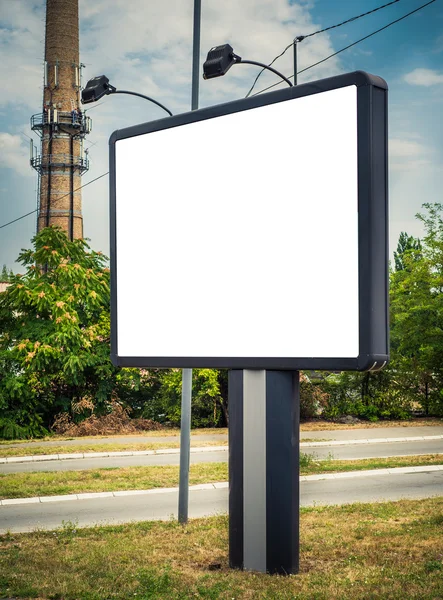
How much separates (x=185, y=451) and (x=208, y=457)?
6.51 metres

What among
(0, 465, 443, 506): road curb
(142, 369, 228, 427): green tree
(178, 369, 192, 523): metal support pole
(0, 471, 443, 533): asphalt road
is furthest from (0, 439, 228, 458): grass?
(178, 369, 192, 523): metal support pole

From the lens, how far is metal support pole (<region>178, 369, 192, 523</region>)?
9.30 metres

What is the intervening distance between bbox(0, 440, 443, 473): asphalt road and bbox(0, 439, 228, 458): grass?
77cm

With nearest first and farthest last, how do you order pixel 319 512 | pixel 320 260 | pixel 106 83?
pixel 320 260 → pixel 319 512 → pixel 106 83

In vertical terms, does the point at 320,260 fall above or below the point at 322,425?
above

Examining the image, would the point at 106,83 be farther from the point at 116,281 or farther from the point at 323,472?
the point at 323,472

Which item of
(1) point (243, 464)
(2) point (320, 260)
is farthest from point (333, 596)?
(2) point (320, 260)

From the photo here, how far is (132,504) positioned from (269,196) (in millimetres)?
6034

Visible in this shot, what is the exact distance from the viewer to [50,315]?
21062 mm

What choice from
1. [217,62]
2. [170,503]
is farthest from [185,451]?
[217,62]

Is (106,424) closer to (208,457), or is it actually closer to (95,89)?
(208,457)

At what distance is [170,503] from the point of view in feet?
36.1

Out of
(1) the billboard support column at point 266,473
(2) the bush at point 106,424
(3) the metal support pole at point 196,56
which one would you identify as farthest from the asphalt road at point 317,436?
(1) the billboard support column at point 266,473

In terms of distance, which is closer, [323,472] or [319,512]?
[319,512]
